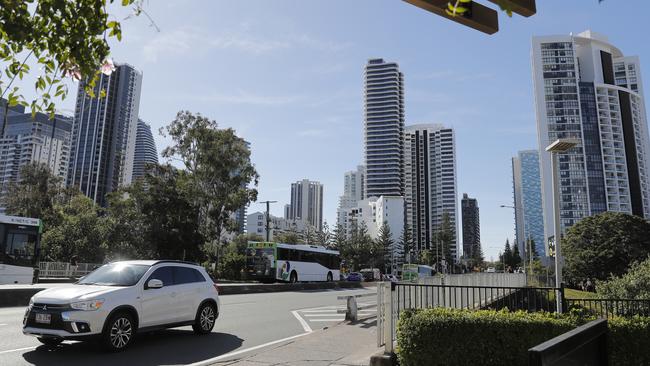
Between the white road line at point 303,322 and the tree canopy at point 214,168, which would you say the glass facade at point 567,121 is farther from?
the white road line at point 303,322

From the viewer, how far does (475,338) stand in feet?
22.7

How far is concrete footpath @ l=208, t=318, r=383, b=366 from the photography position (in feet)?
27.7

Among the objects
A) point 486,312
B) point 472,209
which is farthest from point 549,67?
point 486,312

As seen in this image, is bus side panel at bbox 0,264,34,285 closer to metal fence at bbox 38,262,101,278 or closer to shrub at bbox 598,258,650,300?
metal fence at bbox 38,262,101,278

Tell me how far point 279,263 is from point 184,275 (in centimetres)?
2822

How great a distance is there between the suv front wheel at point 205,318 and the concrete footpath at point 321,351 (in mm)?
2148

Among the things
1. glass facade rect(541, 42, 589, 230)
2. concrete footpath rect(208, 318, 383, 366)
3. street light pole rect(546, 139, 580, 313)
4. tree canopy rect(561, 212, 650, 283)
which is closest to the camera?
concrete footpath rect(208, 318, 383, 366)

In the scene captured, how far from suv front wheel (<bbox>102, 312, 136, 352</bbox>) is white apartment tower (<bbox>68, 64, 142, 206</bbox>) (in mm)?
73594

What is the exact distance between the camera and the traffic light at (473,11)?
10.7 ft

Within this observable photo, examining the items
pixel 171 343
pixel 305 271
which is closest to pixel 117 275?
pixel 171 343

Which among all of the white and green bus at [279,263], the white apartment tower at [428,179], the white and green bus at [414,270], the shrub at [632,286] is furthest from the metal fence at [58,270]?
the white apartment tower at [428,179]

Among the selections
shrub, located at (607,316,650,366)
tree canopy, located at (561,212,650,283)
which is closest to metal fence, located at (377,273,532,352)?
shrub, located at (607,316,650,366)

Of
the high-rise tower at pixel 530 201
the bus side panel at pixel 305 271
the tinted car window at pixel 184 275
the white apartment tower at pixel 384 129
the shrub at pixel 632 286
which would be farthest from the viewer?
the white apartment tower at pixel 384 129

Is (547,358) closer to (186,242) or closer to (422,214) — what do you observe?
(186,242)
